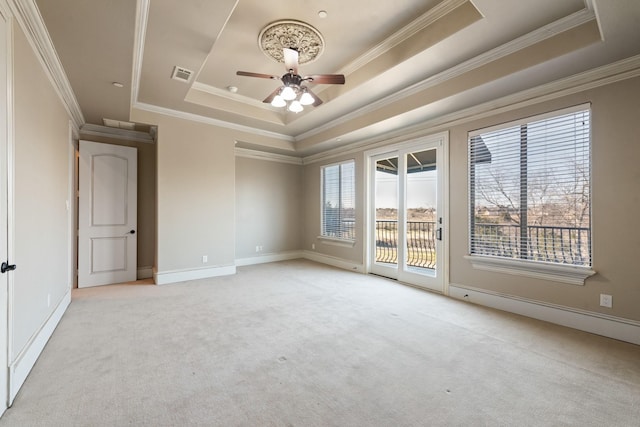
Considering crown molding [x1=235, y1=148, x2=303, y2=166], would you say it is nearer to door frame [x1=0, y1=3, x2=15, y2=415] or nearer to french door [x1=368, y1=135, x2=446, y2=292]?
french door [x1=368, y1=135, x2=446, y2=292]

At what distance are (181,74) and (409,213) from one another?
3.91m

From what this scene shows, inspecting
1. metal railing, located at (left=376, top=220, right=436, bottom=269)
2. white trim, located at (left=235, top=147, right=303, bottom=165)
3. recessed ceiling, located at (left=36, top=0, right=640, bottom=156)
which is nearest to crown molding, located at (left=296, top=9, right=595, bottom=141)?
recessed ceiling, located at (left=36, top=0, right=640, bottom=156)

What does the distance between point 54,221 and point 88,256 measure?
1783mm

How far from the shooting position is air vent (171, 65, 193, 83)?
334 cm

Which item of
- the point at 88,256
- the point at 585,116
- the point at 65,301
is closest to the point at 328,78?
the point at 585,116

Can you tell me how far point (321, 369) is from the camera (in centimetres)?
222

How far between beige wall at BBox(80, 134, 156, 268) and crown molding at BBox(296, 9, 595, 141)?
3.89 m

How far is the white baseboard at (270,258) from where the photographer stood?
6.25 m

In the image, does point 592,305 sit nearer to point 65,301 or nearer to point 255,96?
point 255,96

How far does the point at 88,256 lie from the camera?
457 centimetres

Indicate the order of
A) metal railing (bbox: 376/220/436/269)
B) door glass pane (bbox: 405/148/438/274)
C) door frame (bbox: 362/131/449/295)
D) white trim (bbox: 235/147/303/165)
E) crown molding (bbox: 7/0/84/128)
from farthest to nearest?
white trim (bbox: 235/147/303/165)
metal railing (bbox: 376/220/436/269)
door glass pane (bbox: 405/148/438/274)
door frame (bbox: 362/131/449/295)
crown molding (bbox: 7/0/84/128)

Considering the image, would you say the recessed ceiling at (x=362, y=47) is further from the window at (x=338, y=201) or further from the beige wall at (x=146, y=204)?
the window at (x=338, y=201)

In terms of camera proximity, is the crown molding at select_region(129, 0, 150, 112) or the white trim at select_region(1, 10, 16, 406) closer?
the white trim at select_region(1, 10, 16, 406)

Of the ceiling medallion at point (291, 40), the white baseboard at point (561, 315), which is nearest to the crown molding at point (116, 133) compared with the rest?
the ceiling medallion at point (291, 40)
